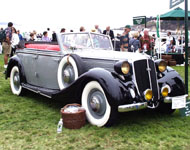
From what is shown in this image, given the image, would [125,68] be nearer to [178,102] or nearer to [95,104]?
[95,104]

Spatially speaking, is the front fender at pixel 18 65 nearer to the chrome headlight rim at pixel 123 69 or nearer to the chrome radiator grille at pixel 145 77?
the chrome headlight rim at pixel 123 69

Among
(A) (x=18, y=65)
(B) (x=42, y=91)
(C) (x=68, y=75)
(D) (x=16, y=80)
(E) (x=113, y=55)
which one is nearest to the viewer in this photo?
(E) (x=113, y=55)

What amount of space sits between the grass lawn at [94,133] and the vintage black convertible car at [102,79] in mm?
253

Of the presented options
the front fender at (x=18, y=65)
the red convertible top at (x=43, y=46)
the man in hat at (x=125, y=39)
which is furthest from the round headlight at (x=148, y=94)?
the man in hat at (x=125, y=39)

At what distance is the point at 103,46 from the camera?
515 cm

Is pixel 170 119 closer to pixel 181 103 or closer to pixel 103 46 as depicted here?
pixel 181 103

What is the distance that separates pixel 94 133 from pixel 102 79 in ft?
2.47

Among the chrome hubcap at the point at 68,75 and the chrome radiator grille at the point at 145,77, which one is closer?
the chrome radiator grille at the point at 145,77

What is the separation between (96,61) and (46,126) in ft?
4.46

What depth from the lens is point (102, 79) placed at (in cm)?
343

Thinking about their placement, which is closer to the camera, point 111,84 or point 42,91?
point 111,84

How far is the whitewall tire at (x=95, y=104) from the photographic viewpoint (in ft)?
11.5

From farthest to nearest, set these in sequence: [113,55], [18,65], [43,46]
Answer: [18,65] → [43,46] → [113,55]

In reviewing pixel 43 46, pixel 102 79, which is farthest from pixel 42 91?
pixel 102 79
